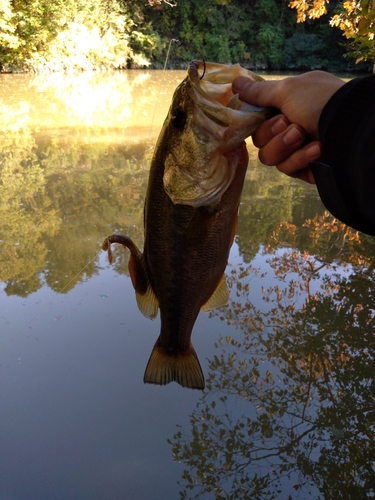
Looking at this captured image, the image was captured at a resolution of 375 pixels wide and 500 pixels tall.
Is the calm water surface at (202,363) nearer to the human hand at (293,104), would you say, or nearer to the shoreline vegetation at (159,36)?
the human hand at (293,104)

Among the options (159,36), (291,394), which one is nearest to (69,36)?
(159,36)

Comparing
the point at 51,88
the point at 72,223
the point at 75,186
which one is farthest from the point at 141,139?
the point at 51,88

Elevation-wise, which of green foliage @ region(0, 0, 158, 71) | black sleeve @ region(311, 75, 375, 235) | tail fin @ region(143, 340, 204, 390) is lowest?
tail fin @ region(143, 340, 204, 390)

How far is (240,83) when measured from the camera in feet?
5.47

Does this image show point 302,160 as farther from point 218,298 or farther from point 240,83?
point 218,298

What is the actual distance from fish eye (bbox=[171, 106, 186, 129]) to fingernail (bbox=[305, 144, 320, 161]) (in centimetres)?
51

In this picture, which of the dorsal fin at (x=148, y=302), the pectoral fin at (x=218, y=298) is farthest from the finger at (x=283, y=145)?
the dorsal fin at (x=148, y=302)

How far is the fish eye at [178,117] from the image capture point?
1.61 m

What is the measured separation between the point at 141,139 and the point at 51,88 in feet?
28.9

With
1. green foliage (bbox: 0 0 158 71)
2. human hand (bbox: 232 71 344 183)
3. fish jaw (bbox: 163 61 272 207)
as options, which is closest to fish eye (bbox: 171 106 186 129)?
fish jaw (bbox: 163 61 272 207)

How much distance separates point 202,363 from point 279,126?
227 cm

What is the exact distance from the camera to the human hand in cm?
165

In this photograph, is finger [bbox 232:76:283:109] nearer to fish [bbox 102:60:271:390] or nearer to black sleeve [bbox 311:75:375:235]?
fish [bbox 102:60:271:390]

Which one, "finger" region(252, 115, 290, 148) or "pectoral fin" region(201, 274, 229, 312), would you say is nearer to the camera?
"finger" region(252, 115, 290, 148)
